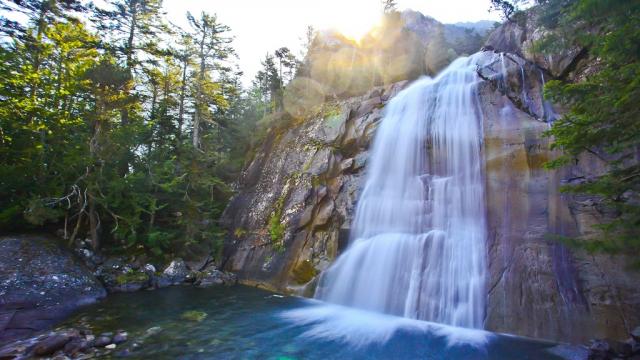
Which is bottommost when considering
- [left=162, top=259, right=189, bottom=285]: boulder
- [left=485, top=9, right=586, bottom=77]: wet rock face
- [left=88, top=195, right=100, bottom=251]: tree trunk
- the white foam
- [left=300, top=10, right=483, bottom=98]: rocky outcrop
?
the white foam

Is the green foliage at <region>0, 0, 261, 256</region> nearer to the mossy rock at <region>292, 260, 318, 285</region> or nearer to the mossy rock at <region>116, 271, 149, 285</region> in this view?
the mossy rock at <region>116, 271, 149, 285</region>

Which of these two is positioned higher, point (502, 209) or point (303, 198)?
point (303, 198)

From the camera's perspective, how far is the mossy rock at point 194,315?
31.0ft

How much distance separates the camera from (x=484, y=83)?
41.9ft

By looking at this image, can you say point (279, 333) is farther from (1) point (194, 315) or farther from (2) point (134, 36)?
(2) point (134, 36)

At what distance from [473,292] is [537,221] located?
255 cm

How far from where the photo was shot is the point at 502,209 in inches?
389

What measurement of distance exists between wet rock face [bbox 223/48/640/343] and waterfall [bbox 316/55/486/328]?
0.47 m

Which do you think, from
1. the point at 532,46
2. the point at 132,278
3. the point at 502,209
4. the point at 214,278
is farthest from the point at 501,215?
the point at 132,278

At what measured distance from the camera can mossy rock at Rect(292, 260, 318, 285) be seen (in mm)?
12680

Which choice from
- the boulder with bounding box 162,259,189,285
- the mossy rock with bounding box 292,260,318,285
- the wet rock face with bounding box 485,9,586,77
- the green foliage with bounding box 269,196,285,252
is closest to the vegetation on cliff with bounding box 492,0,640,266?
the wet rock face with bounding box 485,9,586,77

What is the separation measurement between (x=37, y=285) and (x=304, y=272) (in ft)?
27.0

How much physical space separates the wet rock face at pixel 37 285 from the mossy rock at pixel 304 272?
6.59 meters

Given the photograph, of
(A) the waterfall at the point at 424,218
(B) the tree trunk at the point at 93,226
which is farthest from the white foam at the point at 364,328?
(B) the tree trunk at the point at 93,226
